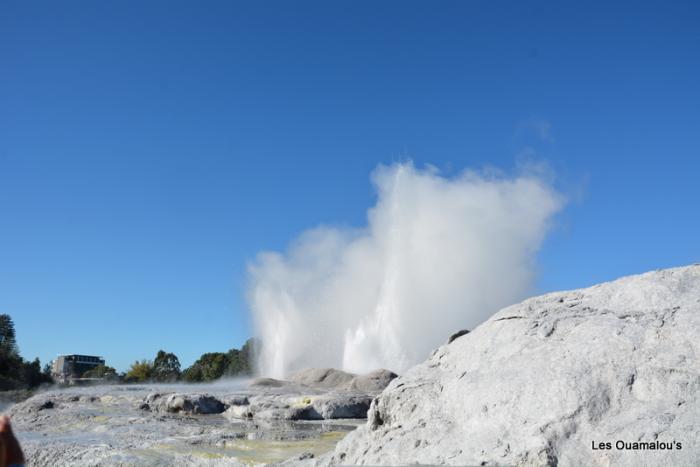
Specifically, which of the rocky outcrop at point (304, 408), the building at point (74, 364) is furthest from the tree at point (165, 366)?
the rocky outcrop at point (304, 408)

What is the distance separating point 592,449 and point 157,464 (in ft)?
19.7

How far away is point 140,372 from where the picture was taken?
77000mm

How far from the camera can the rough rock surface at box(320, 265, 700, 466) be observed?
5.00m

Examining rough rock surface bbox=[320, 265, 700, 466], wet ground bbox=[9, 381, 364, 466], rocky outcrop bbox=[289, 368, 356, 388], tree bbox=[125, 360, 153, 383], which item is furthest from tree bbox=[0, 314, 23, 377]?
rough rock surface bbox=[320, 265, 700, 466]

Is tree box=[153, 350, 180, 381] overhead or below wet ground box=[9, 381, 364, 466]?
overhead

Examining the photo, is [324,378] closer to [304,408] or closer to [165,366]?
[304,408]

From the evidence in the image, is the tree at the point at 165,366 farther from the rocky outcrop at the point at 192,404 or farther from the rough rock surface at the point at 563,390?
the rough rock surface at the point at 563,390

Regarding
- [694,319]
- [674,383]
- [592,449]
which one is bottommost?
[592,449]

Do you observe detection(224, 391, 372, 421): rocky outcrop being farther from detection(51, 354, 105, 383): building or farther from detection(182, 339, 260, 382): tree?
detection(51, 354, 105, 383): building

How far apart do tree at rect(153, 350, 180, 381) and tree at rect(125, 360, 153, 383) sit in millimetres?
783

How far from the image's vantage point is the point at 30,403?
1939cm

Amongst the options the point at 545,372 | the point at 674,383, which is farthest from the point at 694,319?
the point at 545,372

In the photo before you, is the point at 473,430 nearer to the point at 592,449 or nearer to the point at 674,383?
the point at 592,449

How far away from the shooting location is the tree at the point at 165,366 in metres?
77.4
